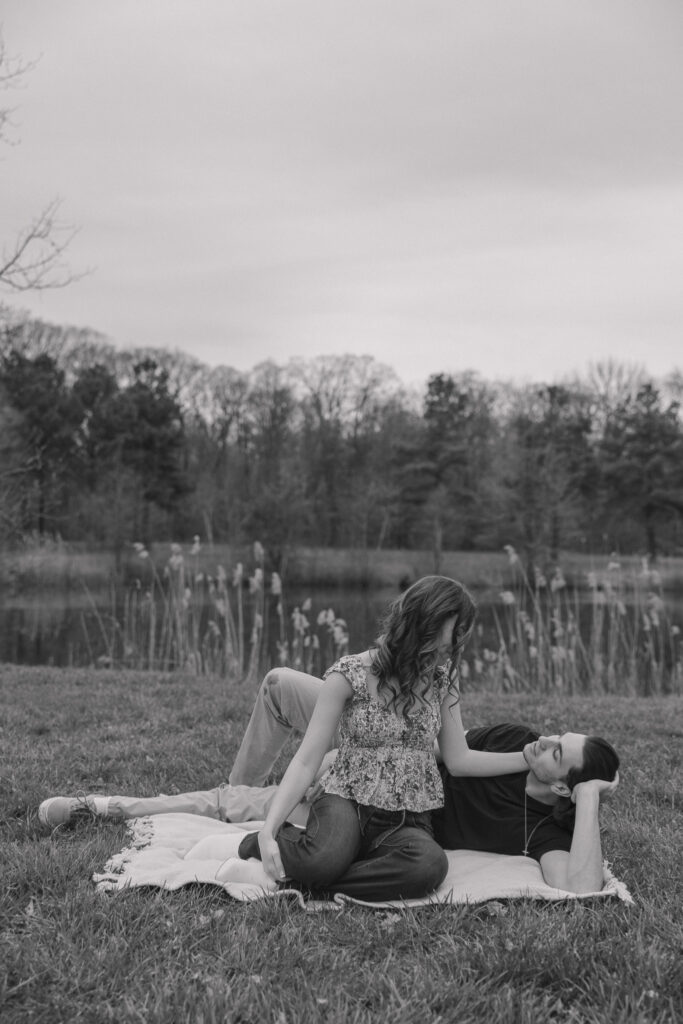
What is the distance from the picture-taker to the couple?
2.98 m

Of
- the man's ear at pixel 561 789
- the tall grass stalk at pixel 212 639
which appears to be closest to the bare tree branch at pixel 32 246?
the tall grass stalk at pixel 212 639

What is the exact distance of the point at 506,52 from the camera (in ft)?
29.2

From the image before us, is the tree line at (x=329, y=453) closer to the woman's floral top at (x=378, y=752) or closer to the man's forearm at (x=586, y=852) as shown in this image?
the woman's floral top at (x=378, y=752)

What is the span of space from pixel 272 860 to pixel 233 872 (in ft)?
0.49

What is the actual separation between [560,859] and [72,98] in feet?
32.1

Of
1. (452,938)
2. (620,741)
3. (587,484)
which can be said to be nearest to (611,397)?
(587,484)

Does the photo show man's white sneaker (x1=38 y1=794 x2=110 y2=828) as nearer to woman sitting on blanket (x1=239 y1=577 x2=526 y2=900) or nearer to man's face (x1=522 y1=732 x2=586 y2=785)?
woman sitting on blanket (x1=239 y1=577 x2=526 y2=900)

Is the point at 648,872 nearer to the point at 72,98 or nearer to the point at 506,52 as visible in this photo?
the point at 506,52

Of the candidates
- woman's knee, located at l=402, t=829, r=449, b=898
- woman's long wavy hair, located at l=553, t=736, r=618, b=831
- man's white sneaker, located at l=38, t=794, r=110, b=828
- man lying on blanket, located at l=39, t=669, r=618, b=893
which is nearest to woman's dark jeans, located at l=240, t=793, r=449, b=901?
woman's knee, located at l=402, t=829, r=449, b=898

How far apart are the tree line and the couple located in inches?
893

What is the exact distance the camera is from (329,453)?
1560 inches

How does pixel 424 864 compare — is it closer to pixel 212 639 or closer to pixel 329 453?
pixel 212 639

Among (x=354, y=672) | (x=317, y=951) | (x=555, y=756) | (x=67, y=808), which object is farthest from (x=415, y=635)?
(x=67, y=808)

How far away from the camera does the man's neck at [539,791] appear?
10.9ft
